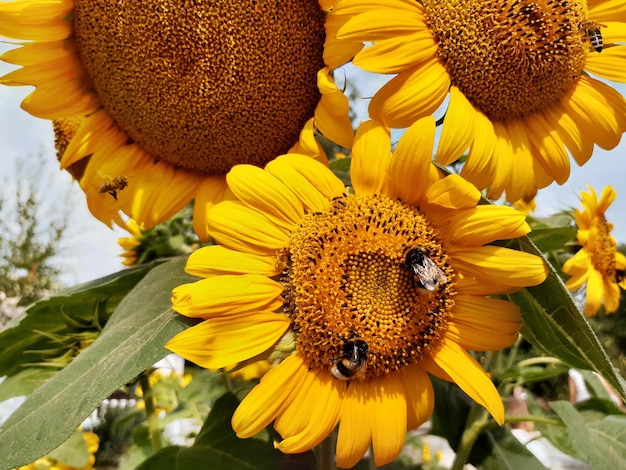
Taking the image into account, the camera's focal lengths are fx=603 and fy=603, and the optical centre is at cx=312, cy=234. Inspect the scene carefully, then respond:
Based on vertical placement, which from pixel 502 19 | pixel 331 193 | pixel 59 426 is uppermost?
pixel 502 19

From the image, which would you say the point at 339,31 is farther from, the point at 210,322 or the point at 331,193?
the point at 210,322

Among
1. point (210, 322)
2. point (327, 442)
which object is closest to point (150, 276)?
point (210, 322)

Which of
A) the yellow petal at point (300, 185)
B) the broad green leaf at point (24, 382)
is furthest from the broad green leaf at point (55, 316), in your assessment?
the yellow petal at point (300, 185)

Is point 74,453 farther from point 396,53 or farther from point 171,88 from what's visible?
point 396,53

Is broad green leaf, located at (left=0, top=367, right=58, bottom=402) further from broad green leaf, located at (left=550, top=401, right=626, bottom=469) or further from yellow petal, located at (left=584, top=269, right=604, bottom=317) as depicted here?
yellow petal, located at (left=584, top=269, right=604, bottom=317)

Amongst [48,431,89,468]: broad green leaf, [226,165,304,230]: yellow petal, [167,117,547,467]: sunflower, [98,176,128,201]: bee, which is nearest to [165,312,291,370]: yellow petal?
[167,117,547,467]: sunflower

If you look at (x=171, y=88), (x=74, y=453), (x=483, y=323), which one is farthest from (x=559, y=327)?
(x=74, y=453)

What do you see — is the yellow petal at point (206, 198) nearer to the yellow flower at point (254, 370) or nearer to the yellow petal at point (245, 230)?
the yellow petal at point (245, 230)
